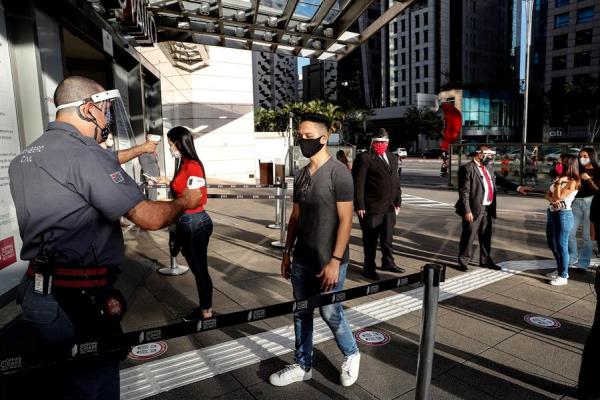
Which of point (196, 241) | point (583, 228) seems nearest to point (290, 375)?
point (196, 241)

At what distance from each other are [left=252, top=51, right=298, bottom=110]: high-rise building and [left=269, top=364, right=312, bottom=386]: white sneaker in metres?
98.0

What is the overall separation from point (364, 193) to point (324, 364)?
10.3ft

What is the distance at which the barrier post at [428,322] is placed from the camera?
234 centimetres

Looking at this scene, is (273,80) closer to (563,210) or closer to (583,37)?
(583,37)

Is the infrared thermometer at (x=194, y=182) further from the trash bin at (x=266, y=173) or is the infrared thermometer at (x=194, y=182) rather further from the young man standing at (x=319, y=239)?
the trash bin at (x=266, y=173)

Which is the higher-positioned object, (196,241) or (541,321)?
(196,241)

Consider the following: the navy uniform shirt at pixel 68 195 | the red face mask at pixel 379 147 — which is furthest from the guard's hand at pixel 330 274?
the red face mask at pixel 379 147

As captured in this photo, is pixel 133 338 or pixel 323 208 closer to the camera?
pixel 133 338

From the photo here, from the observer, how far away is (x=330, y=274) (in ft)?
9.67

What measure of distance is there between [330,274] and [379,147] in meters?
3.43

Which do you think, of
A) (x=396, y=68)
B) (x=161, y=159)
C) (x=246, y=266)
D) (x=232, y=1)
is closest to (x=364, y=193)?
(x=246, y=266)

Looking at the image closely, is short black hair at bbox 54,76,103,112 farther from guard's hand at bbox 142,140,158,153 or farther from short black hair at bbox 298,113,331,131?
short black hair at bbox 298,113,331,131

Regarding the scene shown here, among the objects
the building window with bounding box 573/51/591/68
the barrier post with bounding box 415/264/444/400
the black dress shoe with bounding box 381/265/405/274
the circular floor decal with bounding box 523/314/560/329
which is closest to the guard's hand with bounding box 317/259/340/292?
the barrier post with bounding box 415/264/444/400

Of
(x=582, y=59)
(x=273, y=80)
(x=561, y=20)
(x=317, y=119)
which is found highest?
(x=273, y=80)
